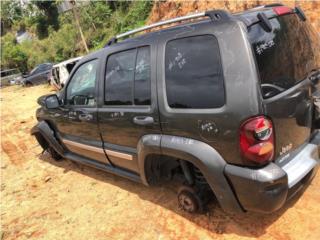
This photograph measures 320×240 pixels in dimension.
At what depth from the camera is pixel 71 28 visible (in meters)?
28.4

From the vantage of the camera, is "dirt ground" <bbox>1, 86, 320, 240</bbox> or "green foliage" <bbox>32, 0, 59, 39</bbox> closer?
"dirt ground" <bbox>1, 86, 320, 240</bbox>

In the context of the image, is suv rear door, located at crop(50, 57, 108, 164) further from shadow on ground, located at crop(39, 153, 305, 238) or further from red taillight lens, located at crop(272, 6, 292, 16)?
red taillight lens, located at crop(272, 6, 292, 16)

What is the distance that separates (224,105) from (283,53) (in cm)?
72

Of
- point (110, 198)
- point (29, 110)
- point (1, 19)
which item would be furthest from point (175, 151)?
point (1, 19)

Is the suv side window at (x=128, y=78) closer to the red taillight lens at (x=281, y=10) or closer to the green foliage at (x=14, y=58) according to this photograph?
the red taillight lens at (x=281, y=10)

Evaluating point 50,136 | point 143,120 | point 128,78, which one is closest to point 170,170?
point 143,120

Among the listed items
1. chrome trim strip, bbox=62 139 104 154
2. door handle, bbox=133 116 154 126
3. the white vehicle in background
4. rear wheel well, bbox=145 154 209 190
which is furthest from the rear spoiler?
the white vehicle in background

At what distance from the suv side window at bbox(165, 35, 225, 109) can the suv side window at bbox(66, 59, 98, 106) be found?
Answer: 1.34 meters

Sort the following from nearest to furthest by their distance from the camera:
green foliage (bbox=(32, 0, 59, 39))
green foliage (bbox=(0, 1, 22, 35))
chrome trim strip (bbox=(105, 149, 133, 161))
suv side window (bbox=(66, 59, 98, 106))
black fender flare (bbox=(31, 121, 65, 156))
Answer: chrome trim strip (bbox=(105, 149, 133, 161)) < suv side window (bbox=(66, 59, 98, 106)) < black fender flare (bbox=(31, 121, 65, 156)) < green foliage (bbox=(32, 0, 59, 39)) < green foliage (bbox=(0, 1, 22, 35))

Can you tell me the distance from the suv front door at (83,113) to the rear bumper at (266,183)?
2049 mm

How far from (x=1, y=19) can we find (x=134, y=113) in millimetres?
54959

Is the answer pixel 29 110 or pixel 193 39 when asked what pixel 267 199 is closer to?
pixel 193 39

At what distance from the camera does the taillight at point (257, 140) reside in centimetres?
253

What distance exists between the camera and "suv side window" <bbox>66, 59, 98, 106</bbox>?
409cm
